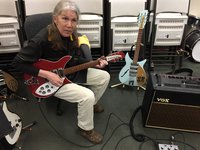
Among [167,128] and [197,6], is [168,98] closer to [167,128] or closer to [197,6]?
[167,128]

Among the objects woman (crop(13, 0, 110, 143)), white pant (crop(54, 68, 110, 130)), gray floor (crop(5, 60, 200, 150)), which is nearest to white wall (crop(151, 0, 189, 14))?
gray floor (crop(5, 60, 200, 150))

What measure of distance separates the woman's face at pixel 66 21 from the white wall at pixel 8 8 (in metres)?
0.85

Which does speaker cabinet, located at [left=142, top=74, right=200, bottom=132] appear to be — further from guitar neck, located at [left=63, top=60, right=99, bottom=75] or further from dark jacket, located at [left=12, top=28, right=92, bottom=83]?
dark jacket, located at [left=12, top=28, right=92, bottom=83]

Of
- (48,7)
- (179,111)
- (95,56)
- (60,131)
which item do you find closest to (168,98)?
(179,111)

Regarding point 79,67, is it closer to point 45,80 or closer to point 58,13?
point 45,80

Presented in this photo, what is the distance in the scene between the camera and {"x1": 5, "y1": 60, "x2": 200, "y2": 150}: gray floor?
5.35 ft

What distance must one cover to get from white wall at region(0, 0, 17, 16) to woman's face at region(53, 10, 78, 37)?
2.80 feet

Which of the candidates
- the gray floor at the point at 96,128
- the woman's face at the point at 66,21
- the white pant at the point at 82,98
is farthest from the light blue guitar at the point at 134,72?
the woman's face at the point at 66,21

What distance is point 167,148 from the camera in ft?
5.08

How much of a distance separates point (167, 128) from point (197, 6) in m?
1.96

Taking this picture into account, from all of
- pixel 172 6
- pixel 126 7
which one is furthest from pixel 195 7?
pixel 126 7

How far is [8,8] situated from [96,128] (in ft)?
4.94

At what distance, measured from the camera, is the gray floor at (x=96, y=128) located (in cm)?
163

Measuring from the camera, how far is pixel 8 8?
82.0 inches
